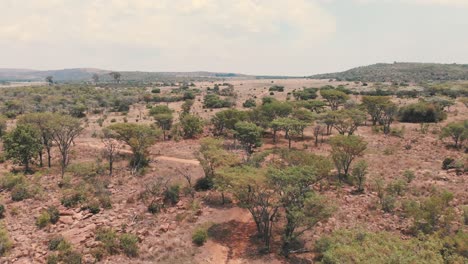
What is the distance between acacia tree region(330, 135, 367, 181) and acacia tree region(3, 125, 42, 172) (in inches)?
1293

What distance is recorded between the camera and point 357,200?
1114 inches

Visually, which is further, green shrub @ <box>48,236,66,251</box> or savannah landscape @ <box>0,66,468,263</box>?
green shrub @ <box>48,236,66,251</box>

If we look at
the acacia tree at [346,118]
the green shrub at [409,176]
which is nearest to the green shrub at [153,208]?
the green shrub at [409,176]

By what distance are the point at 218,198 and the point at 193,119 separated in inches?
920

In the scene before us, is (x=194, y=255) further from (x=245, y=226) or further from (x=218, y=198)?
(x=218, y=198)

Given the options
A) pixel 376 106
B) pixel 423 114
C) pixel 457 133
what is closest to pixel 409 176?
pixel 457 133

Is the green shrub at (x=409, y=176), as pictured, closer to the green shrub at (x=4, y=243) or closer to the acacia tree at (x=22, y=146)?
the green shrub at (x=4, y=243)

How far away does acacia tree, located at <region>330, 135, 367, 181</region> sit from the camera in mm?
33228

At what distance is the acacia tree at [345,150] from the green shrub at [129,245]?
2145cm

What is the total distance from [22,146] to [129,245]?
21.1m

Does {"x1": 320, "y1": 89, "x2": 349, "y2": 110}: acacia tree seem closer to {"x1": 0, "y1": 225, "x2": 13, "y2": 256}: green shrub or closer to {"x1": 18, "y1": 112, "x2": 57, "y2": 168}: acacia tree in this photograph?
{"x1": 18, "y1": 112, "x2": 57, "y2": 168}: acacia tree

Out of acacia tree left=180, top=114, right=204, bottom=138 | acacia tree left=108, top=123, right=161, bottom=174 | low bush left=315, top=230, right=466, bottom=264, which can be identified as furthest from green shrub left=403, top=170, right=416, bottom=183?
acacia tree left=180, top=114, right=204, bottom=138

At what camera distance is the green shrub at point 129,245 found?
21422mm

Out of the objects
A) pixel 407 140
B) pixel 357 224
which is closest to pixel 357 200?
pixel 357 224
